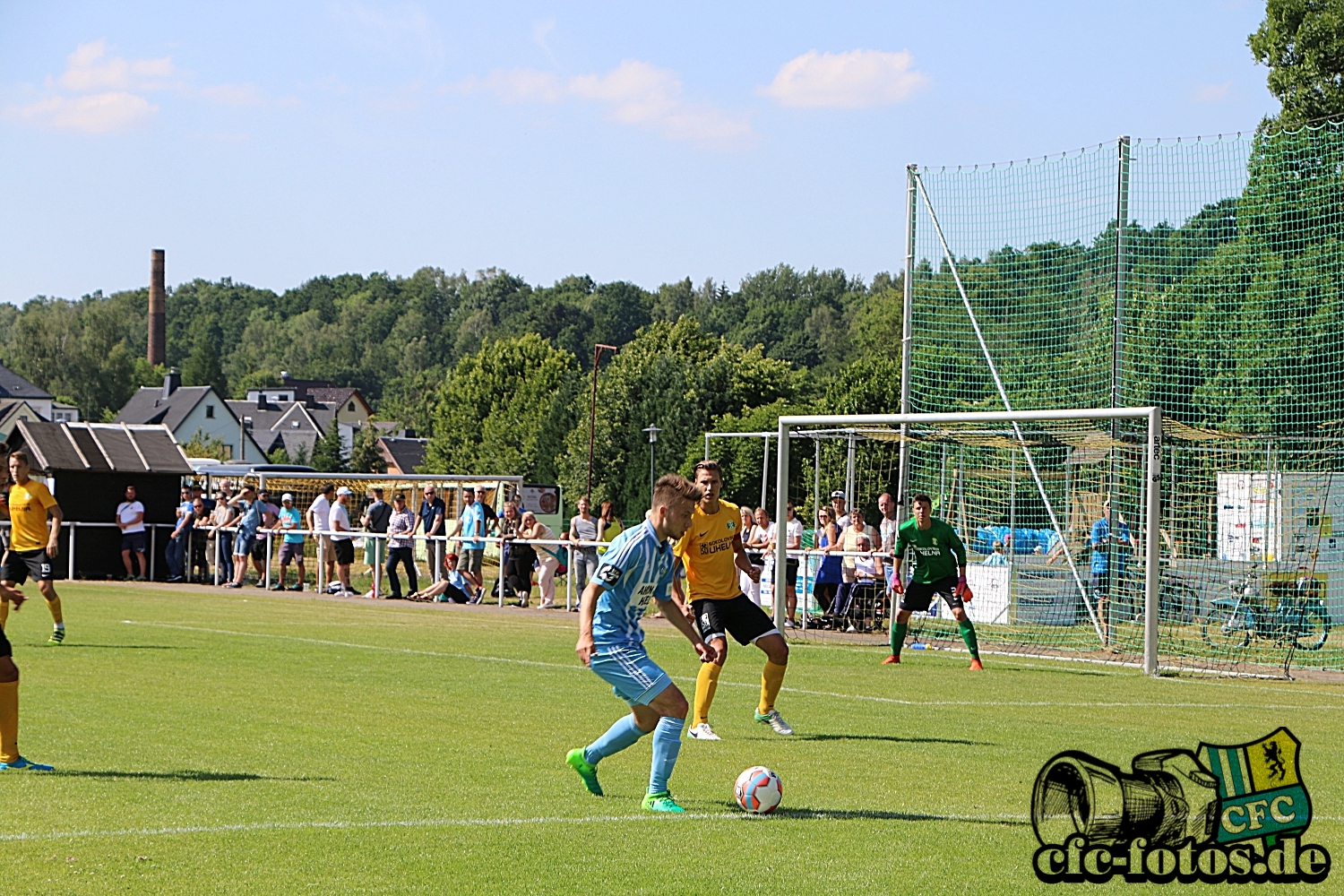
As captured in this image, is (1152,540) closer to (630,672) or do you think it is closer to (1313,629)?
(1313,629)

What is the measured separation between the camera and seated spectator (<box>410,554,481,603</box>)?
2895 cm

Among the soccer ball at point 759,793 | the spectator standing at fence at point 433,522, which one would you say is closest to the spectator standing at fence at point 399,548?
the spectator standing at fence at point 433,522

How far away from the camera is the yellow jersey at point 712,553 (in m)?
12.2

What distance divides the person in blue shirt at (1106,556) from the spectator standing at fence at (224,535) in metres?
18.1


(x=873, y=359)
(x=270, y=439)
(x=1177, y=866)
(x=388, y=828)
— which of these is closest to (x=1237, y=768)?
(x=1177, y=866)

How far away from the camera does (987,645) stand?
21.2 m

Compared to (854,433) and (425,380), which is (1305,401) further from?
(425,380)

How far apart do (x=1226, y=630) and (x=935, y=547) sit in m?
4.98

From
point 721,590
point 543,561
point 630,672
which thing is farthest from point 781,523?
point 630,672

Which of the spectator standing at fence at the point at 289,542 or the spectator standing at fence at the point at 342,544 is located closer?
the spectator standing at fence at the point at 342,544

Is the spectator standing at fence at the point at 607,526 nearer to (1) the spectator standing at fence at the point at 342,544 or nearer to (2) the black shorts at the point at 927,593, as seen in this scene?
(1) the spectator standing at fence at the point at 342,544

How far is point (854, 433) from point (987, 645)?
412 cm

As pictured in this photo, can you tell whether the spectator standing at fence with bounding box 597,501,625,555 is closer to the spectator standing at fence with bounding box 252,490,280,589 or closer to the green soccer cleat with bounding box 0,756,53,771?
the spectator standing at fence with bounding box 252,490,280,589

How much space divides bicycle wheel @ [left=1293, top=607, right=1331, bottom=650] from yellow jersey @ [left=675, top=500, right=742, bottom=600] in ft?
35.7
